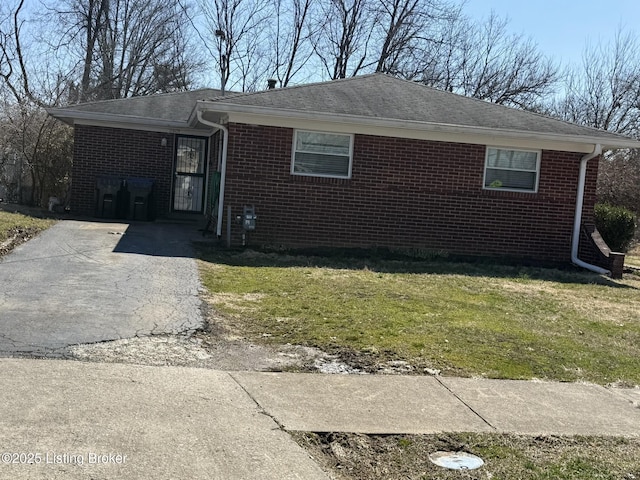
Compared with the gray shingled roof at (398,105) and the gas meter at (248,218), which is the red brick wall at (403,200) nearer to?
the gas meter at (248,218)

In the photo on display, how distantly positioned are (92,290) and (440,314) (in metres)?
4.39

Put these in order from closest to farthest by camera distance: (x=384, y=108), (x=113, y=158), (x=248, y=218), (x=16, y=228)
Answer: (x=16, y=228) → (x=248, y=218) → (x=384, y=108) → (x=113, y=158)

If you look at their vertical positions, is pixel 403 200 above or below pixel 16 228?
above

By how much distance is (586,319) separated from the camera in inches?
356

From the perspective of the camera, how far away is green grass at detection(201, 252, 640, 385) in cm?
670

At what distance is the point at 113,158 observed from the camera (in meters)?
18.2

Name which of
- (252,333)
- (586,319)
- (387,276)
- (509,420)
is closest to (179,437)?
(509,420)

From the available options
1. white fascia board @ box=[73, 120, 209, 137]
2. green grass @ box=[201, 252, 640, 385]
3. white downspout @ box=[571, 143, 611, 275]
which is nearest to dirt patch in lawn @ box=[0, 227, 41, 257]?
green grass @ box=[201, 252, 640, 385]

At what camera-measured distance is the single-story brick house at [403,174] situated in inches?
538

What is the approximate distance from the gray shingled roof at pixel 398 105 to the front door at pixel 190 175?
5040 mm

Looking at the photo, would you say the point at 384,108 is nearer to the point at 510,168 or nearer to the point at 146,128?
the point at 510,168

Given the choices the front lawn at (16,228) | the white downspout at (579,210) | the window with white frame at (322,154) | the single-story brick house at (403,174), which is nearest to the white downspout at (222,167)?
the single-story brick house at (403,174)

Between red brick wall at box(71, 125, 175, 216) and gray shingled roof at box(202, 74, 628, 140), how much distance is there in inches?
213

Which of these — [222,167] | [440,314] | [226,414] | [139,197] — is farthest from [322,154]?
[226,414]
